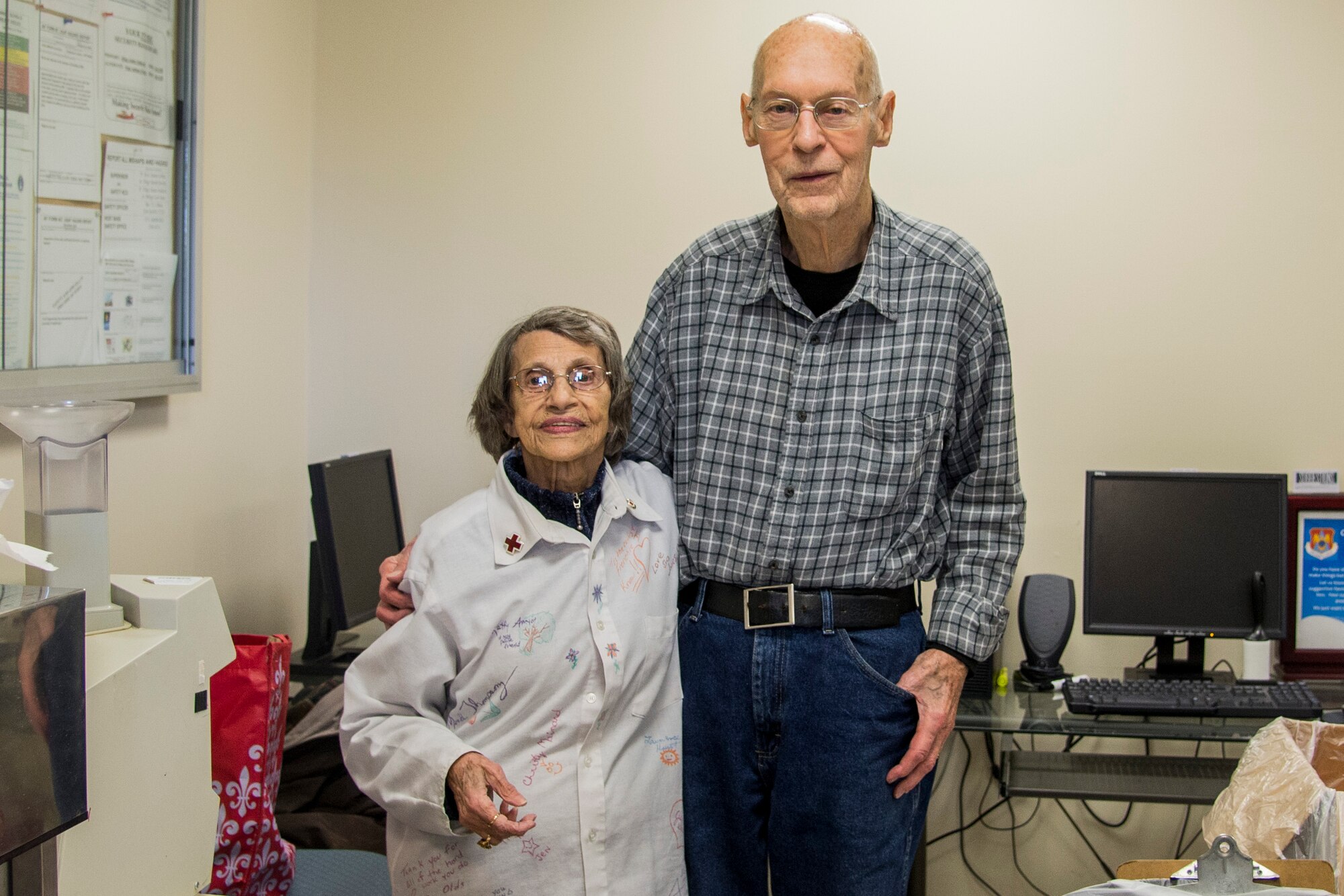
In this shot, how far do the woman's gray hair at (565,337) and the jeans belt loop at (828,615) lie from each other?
0.38 m

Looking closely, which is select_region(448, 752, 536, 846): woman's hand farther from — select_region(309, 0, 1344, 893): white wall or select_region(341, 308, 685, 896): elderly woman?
select_region(309, 0, 1344, 893): white wall

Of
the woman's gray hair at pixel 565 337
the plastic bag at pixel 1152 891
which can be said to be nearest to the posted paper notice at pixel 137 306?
the woman's gray hair at pixel 565 337

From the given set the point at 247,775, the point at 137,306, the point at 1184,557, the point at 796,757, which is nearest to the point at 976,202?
the point at 1184,557

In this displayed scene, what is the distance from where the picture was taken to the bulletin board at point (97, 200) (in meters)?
1.89

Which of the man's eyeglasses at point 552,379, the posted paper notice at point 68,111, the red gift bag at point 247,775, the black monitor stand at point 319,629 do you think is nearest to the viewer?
the man's eyeglasses at point 552,379

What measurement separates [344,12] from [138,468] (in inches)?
51.8

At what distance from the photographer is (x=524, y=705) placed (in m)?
1.53

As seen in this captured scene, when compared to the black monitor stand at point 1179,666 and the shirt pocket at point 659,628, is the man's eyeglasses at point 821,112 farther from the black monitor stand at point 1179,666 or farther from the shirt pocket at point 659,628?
the black monitor stand at point 1179,666

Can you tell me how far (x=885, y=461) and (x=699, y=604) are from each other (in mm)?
328

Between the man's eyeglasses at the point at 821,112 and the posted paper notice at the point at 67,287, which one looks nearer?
the man's eyeglasses at the point at 821,112

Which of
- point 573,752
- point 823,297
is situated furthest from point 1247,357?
point 573,752

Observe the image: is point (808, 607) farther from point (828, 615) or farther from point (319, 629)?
point (319, 629)

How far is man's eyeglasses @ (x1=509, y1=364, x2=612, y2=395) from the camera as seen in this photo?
5.32ft

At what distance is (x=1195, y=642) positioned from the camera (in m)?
2.57
